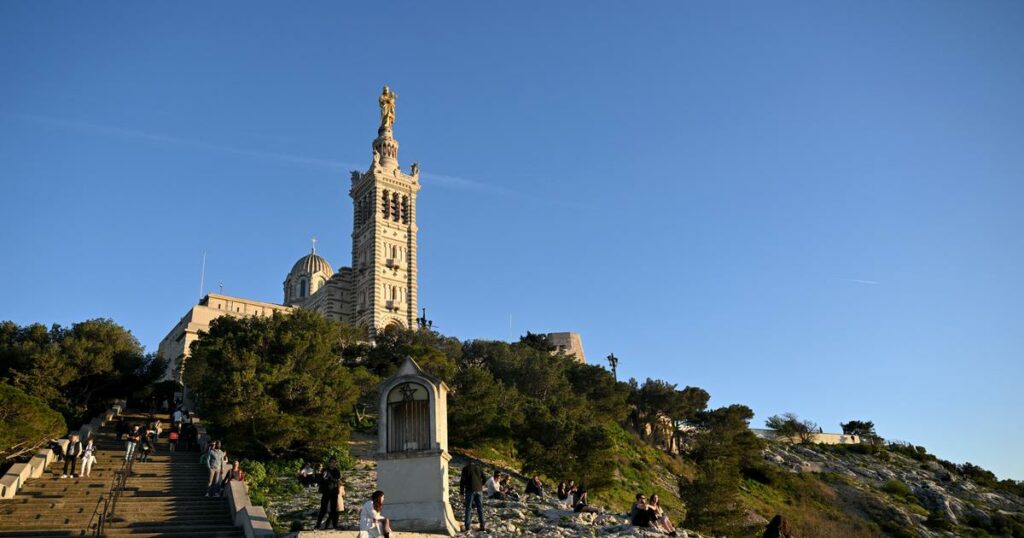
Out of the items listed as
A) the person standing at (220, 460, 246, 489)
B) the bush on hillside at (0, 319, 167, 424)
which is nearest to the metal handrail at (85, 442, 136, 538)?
the person standing at (220, 460, 246, 489)

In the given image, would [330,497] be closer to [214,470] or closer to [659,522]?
[214,470]

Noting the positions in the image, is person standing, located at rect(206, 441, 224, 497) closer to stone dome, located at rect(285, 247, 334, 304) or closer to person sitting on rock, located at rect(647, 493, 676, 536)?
person sitting on rock, located at rect(647, 493, 676, 536)

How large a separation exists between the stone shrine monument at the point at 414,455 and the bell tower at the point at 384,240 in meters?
53.2

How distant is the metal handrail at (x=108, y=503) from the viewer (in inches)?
655

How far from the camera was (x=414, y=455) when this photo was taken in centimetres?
1750

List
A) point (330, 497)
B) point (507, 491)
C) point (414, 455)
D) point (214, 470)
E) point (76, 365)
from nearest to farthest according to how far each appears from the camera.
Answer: point (330, 497) < point (414, 455) < point (214, 470) < point (507, 491) < point (76, 365)

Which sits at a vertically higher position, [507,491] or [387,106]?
[387,106]

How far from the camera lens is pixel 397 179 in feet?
271

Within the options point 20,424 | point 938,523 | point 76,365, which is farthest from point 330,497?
point 938,523

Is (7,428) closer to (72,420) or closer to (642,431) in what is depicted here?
(72,420)

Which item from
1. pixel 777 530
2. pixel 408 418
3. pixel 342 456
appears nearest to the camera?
pixel 777 530

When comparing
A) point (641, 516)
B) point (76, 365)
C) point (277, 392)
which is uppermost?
point (76, 365)

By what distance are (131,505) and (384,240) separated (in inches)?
2350

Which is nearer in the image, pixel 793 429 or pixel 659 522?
pixel 659 522
